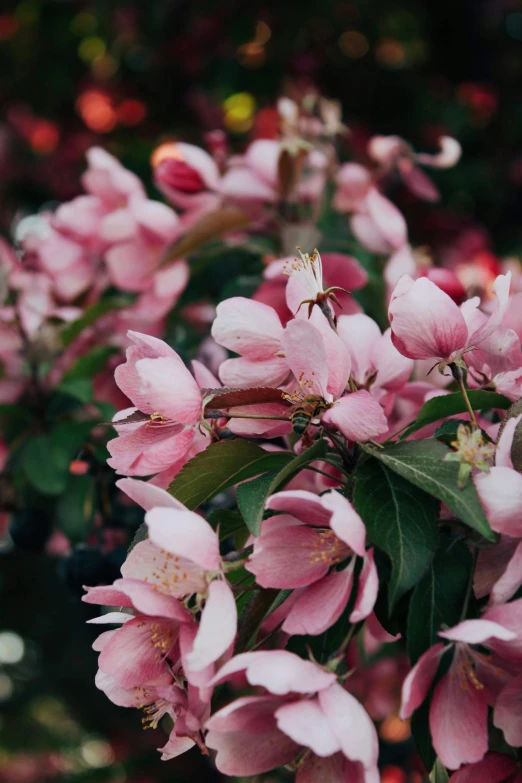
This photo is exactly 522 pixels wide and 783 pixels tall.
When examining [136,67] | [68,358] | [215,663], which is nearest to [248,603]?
[215,663]

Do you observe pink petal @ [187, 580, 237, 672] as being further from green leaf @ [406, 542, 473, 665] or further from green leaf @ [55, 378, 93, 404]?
green leaf @ [55, 378, 93, 404]

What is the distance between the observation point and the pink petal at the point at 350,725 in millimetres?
439

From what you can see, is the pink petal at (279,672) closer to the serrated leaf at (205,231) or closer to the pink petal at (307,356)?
the pink petal at (307,356)

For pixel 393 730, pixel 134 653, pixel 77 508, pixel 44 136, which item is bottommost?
pixel 393 730

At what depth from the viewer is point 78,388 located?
953mm

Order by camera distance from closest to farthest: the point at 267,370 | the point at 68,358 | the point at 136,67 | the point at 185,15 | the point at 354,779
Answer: the point at 354,779, the point at 267,370, the point at 68,358, the point at 185,15, the point at 136,67

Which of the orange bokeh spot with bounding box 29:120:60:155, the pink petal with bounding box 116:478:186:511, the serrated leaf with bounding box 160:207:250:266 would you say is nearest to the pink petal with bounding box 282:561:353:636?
the pink petal with bounding box 116:478:186:511

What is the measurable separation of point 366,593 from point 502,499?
0.33 feet

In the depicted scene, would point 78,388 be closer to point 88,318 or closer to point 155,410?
point 88,318

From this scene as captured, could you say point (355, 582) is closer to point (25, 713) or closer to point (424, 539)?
point (424, 539)

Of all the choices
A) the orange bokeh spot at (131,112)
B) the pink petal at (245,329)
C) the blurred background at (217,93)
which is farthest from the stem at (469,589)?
the orange bokeh spot at (131,112)

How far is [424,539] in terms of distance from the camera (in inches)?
19.4

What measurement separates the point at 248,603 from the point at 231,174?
0.76 metres

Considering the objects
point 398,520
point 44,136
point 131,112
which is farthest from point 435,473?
point 44,136
